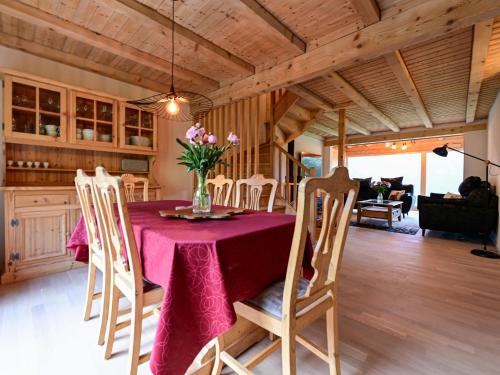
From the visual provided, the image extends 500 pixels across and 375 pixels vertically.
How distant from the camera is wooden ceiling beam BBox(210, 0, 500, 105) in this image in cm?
184

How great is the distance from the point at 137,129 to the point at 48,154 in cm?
106

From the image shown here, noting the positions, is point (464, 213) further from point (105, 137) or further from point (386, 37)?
point (105, 137)

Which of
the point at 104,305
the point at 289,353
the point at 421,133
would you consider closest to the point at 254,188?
the point at 104,305

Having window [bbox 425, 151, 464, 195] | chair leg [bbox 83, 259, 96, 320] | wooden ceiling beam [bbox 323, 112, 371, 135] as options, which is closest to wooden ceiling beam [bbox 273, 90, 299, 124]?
wooden ceiling beam [bbox 323, 112, 371, 135]

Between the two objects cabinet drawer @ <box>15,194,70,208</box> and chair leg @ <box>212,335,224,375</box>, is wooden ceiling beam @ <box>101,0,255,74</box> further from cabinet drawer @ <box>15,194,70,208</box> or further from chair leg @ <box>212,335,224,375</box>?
chair leg @ <box>212,335,224,375</box>

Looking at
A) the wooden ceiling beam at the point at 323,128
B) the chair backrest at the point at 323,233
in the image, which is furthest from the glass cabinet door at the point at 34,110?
the wooden ceiling beam at the point at 323,128

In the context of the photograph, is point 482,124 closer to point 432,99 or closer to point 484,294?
point 432,99

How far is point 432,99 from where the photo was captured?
4496 millimetres

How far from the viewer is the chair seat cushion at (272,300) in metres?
1.02

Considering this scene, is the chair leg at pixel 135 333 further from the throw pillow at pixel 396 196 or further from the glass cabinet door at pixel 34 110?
the throw pillow at pixel 396 196

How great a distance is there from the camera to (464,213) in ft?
12.8

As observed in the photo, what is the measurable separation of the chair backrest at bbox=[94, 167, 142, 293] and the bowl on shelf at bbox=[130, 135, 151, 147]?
234cm

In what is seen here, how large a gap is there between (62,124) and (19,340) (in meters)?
2.16

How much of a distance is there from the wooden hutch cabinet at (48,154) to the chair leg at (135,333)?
2.08 meters
